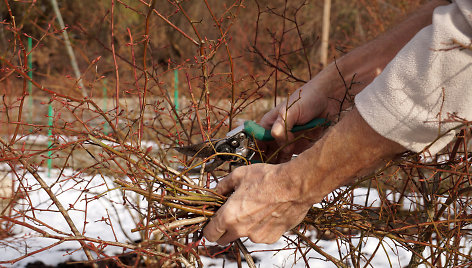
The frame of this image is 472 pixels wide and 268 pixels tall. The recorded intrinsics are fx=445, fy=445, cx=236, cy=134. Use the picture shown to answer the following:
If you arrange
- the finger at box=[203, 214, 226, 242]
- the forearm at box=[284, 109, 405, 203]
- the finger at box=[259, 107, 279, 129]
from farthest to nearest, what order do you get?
the finger at box=[259, 107, 279, 129]
the finger at box=[203, 214, 226, 242]
the forearm at box=[284, 109, 405, 203]

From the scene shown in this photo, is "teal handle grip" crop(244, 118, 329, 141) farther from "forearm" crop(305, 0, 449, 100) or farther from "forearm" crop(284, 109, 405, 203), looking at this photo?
"forearm" crop(284, 109, 405, 203)

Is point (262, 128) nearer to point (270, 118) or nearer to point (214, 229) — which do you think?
point (270, 118)

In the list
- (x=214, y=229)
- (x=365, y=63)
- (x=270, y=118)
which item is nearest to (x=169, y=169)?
(x=214, y=229)

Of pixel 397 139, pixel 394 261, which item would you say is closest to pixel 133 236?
pixel 394 261

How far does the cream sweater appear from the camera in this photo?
3.77 ft

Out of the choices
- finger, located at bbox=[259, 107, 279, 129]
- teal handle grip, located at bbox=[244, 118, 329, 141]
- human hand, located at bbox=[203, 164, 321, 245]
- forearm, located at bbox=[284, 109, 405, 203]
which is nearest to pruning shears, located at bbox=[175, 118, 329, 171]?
teal handle grip, located at bbox=[244, 118, 329, 141]

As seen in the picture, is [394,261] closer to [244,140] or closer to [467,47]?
[244,140]

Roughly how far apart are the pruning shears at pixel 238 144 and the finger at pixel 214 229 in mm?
487

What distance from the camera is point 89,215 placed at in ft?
14.0

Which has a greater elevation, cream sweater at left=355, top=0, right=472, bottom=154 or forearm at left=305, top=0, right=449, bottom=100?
forearm at left=305, top=0, right=449, bottom=100

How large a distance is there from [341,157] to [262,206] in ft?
0.93

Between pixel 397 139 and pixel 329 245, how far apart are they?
2.65m

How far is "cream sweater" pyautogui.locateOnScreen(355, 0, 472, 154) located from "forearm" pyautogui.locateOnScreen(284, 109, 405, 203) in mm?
45

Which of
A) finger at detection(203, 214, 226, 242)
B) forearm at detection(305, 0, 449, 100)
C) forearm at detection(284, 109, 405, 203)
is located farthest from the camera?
forearm at detection(305, 0, 449, 100)
